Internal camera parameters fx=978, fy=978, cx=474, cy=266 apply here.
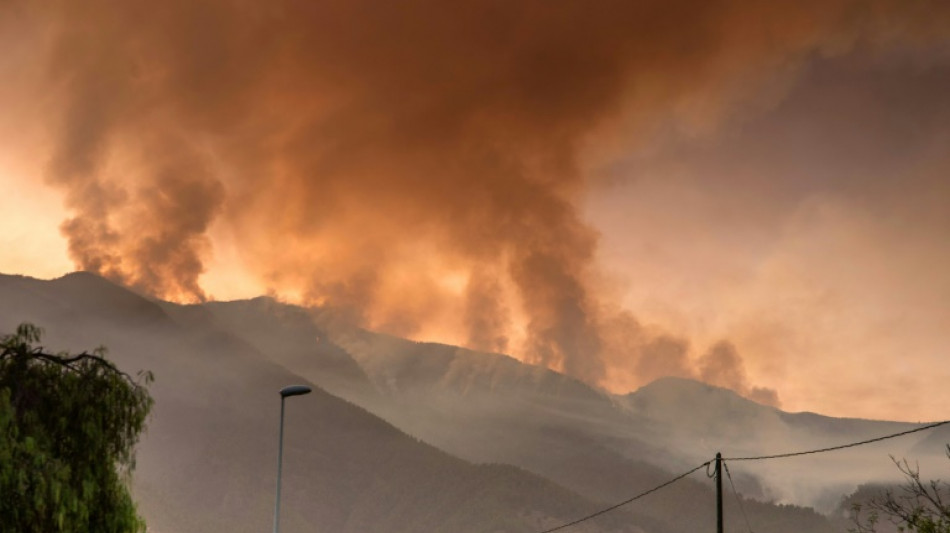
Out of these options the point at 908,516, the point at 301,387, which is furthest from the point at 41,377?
the point at 908,516

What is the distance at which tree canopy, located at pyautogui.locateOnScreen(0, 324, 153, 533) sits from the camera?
2497 centimetres

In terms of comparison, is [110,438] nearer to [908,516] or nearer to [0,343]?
[0,343]

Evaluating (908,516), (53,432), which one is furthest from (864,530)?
(53,432)

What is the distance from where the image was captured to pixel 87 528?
26.6 meters

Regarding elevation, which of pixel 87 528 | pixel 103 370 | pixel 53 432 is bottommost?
pixel 87 528

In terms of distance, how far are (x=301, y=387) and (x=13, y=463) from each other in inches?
611

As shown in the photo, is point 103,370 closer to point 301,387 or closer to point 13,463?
point 13,463

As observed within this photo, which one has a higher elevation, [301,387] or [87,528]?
[301,387]

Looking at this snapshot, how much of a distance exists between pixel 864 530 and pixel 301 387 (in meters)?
22.0

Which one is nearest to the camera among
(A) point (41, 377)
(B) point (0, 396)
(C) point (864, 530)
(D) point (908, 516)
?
(B) point (0, 396)

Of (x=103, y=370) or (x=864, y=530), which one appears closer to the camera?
(x=103, y=370)

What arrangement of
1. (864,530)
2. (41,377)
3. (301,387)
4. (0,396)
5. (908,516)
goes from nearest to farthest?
1. (0,396)
2. (41,377)
3. (908,516)
4. (864,530)
5. (301,387)

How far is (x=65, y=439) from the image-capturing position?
90.3 ft

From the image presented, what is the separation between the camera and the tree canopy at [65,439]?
983 inches
